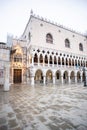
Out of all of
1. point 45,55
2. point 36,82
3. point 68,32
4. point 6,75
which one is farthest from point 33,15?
point 6,75

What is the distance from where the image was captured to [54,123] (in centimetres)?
309

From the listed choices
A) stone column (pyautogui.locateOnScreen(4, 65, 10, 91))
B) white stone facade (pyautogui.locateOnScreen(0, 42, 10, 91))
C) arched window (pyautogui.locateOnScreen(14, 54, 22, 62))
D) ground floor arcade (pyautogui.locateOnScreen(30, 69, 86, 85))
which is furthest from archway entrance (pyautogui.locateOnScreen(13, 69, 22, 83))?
stone column (pyautogui.locateOnScreen(4, 65, 10, 91))

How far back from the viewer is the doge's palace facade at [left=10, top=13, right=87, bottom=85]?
20.8 metres

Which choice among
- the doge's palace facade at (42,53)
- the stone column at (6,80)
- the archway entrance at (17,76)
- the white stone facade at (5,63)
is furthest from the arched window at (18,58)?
the stone column at (6,80)

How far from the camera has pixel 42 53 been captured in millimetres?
21953

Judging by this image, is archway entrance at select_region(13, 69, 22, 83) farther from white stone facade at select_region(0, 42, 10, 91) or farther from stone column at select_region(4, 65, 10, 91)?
stone column at select_region(4, 65, 10, 91)

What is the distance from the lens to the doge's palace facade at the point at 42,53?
20.8 m

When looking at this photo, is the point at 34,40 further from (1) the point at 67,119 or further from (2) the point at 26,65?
(1) the point at 67,119

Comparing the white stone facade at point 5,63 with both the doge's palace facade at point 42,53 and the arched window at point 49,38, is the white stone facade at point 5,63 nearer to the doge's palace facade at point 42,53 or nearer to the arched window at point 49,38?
the doge's palace facade at point 42,53

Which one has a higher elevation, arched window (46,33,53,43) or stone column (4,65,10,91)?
arched window (46,33,53,43)

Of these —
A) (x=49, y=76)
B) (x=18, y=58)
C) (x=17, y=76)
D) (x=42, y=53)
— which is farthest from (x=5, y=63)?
(x=49, y=76)

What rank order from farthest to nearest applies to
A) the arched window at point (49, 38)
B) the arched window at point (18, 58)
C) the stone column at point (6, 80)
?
the arched window at point (49, 38)
the arched window at point (18, 58)
the stone column at point (6, 80)

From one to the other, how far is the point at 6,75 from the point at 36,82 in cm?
1103


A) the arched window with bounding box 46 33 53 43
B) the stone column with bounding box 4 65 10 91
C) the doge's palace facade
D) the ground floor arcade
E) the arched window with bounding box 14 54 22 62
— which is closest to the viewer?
the stone column with bounding box 4 65 10 91
